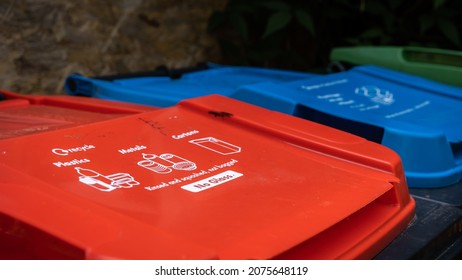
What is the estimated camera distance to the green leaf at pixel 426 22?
287 centimetres

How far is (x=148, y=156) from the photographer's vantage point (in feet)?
3.99

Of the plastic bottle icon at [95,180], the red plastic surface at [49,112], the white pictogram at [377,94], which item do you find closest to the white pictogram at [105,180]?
the plastic bottle icon at [95,180]

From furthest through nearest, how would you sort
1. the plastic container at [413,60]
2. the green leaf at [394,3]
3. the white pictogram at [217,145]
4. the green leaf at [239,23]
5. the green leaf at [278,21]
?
the green leaf at [394,3] < the green leaf at [239,23] < the green leaf at [278,21] < the plastic container at [413,60] < the white pictogram at [217,145]

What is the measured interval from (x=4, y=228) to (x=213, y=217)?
0.31 meters

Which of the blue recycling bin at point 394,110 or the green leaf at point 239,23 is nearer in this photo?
the blue recycling bin at point 394,110

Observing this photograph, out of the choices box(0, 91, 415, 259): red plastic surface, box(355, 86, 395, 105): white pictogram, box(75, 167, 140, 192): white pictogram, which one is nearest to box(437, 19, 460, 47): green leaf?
box(355, 86, 395, 105): white pictogram

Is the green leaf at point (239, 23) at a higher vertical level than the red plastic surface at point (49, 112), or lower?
higher

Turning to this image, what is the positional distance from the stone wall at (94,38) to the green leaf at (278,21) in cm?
41

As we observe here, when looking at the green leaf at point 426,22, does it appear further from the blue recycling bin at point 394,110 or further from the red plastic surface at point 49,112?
the red plastic surface at point 49,112

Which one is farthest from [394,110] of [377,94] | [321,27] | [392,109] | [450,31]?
[321,27]

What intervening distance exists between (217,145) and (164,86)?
0.83 meters

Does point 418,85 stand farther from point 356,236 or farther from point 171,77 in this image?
point 356,236

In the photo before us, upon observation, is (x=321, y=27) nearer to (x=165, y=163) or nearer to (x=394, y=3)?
(x=394, y=3)

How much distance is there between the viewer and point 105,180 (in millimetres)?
1076
